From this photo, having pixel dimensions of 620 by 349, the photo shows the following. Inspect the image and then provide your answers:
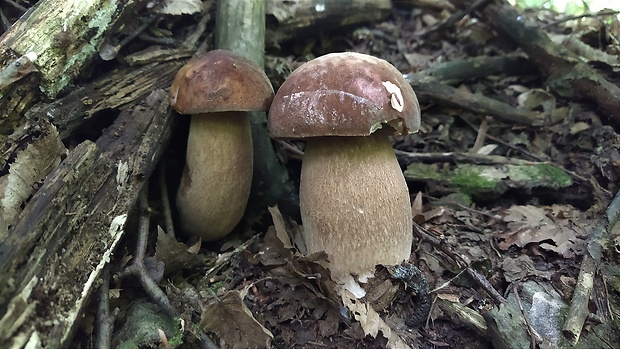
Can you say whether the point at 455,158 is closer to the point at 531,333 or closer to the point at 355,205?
the point at 355,205

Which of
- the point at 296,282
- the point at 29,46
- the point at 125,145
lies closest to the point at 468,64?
the point at 296,282

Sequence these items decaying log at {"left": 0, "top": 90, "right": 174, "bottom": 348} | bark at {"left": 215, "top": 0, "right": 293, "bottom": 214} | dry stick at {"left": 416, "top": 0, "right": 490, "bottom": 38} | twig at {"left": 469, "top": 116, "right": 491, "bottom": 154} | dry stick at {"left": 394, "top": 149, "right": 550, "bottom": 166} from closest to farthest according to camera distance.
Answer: decaying log at {"left": 0, "top": 90, "right": 174, "bottom": 348}
bark at {"left": 215, "top": 0, "right": 293, "bottom": 214}
dry stick at {"left": 394, "top": 149, "right": 550, "bottom": 166}
twig at {"left": 469, "top": 116, "right": 491, "bottom": 154}
dry stick at {"left": 416, "top": 0, "right": 490, "bottom": 38}

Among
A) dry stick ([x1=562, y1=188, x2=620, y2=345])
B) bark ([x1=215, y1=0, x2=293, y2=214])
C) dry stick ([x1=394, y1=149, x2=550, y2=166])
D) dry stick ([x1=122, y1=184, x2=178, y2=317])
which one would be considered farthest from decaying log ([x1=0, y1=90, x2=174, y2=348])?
dry stick ([x1=562, y1=188, x2=620, y2=345])

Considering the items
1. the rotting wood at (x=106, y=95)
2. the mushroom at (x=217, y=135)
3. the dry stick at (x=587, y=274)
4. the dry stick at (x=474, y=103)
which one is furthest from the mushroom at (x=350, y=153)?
the dry stick at (x=474, y=103)

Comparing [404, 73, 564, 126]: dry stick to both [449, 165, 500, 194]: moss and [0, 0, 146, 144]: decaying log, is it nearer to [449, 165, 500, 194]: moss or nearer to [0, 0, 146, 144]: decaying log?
[449, 165, 500, 194]: moss

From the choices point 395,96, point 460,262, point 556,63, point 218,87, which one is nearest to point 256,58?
point 218,87
